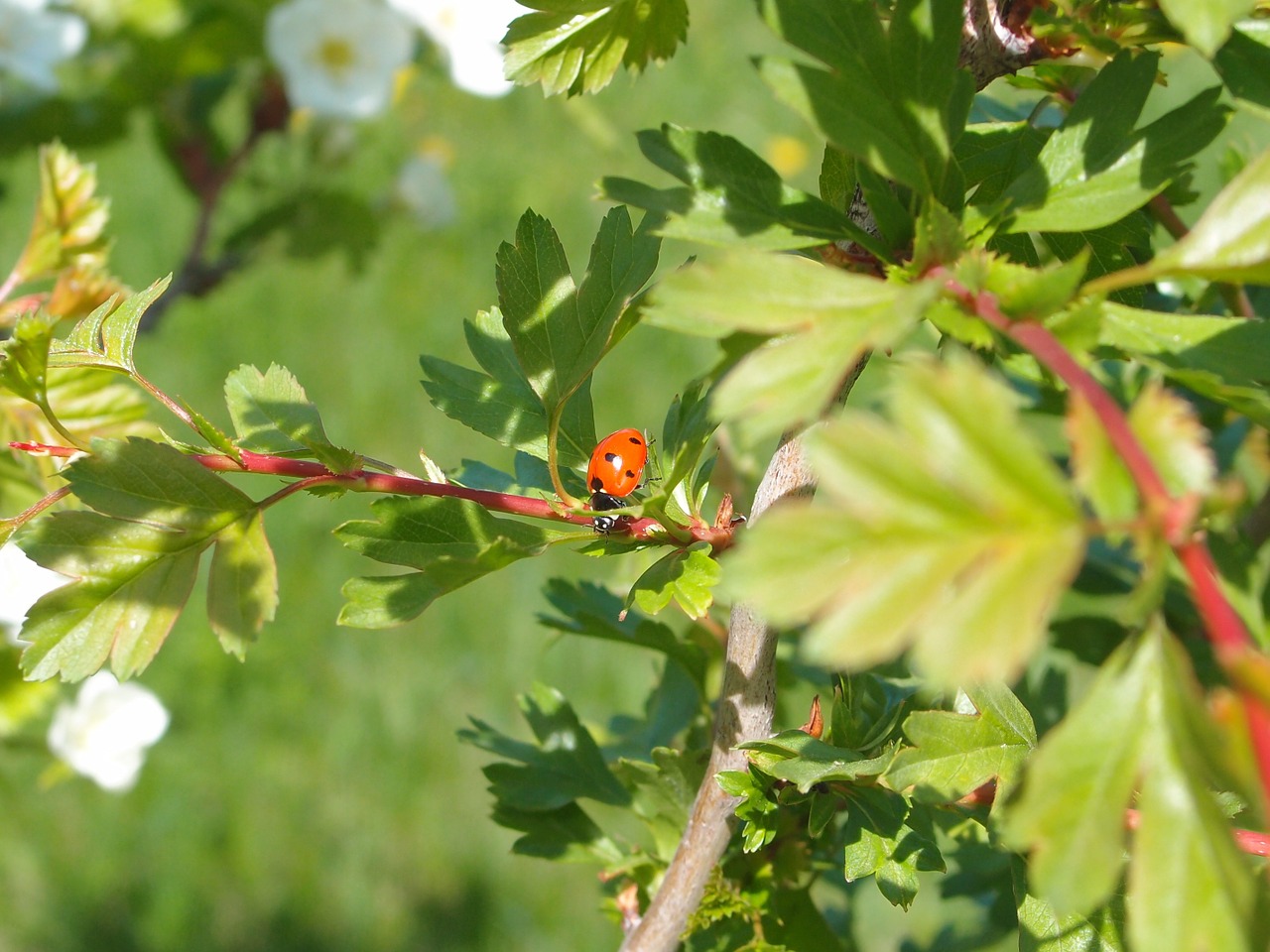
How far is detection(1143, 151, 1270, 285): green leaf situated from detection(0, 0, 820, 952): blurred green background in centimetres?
119

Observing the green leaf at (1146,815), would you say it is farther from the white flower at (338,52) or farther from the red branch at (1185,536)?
the white flower at (338,52)

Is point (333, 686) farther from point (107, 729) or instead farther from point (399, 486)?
point (399, 486)

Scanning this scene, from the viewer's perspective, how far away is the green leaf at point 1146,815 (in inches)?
14.6

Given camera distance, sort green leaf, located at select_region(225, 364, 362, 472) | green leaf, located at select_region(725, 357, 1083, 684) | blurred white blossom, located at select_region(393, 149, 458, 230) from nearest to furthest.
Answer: green leaf, located at select_region(725, 357, 1083, 684)
green leaf, located at select_region(225, 364, 362, 472)
blurred white blossom, located at select_region(393, 149, 458, 230)

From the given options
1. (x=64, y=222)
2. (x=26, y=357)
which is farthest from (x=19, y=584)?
(x=26, y=357)

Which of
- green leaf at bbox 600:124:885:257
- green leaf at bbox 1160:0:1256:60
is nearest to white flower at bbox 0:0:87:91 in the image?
green leaf at bbox 600:124:885:257

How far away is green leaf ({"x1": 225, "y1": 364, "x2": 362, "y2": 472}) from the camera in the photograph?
0.66 metres

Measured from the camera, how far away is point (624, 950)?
76cm

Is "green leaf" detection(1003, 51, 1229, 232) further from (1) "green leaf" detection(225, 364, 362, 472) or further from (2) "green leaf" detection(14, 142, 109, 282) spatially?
(2) "green leaf" detection(14, 142, 109, 282)

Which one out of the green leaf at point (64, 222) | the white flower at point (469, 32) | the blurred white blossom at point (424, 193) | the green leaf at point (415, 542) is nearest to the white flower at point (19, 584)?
the green leaf at point (64, 222)

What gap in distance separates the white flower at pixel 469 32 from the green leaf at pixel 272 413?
790 mm

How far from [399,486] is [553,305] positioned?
13cm

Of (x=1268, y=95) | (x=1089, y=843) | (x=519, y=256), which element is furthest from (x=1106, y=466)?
(x=519, y=256)

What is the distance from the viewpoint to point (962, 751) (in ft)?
2.01
